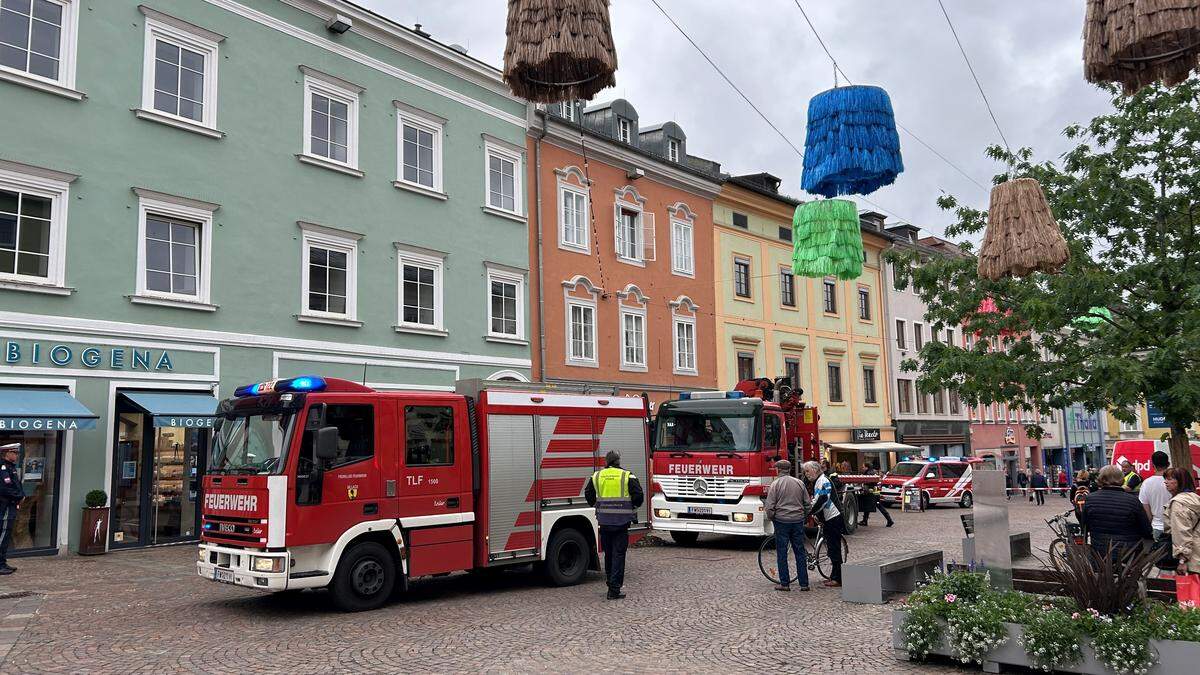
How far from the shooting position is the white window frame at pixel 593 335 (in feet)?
85.7

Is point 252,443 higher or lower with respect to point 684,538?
higher

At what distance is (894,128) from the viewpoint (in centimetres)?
998

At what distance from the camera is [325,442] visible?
10117 millimetres

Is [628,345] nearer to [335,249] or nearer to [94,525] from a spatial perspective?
[335,249]

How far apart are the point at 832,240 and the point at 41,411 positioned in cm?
1250

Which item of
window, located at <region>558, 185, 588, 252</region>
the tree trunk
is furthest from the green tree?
window, located at <region>558, 185, 588, 252</region>

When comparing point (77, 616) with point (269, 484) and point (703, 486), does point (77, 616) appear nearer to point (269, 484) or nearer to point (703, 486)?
point (269, 484)

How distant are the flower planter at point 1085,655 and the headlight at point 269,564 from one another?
20.3 ft

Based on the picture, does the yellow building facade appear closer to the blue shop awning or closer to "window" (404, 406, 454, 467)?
the blue shop awning

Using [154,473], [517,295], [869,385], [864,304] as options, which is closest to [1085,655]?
[154,473]

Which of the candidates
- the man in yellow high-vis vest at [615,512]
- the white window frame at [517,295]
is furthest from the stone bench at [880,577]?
the white window frame at [517,295]

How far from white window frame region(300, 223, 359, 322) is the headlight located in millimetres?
10235

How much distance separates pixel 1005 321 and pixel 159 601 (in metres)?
16.4

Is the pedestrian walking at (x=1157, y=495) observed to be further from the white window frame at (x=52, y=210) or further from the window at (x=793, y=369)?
the window at (x=793, y=369)
